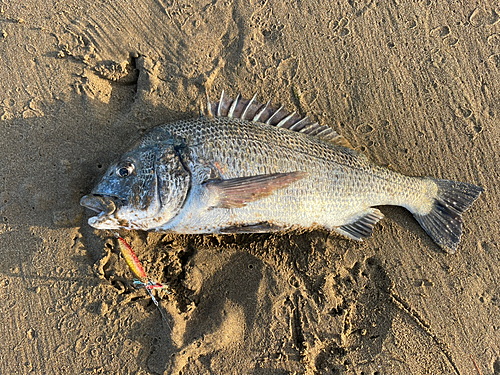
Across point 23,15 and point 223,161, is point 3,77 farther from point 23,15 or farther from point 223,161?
point 223,161

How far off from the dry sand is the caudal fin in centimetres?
14

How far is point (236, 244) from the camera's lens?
3322mm

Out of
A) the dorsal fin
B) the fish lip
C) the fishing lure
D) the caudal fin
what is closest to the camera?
the fish lip

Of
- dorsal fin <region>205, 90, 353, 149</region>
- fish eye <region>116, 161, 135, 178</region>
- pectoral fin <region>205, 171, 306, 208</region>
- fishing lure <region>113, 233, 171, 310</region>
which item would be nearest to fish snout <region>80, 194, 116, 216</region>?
fish eye <region>116, 161, 135, 178</region>

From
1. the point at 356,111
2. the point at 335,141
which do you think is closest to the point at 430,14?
the point at 356,111

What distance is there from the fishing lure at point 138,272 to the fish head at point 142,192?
0.42 m

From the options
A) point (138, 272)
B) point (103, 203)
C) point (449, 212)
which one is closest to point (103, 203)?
point (103, 203)

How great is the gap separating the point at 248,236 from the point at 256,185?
88 centimetres

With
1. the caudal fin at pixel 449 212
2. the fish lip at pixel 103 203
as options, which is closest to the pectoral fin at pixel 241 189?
the fish lip at pixel 103 203

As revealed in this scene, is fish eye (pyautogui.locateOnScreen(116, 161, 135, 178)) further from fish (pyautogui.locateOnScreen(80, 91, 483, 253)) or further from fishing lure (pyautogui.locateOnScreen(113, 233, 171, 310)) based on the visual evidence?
fishing lure (pyautogui.locateOnScreen(113, 233, 171, 310))

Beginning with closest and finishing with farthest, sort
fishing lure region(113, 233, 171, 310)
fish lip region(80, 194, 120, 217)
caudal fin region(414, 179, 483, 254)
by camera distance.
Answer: fish lip region(80, 194, 120, 217) → fishing lure region(113, 233, 171, 310) → caudal fin region(414, 179, 483, 254)

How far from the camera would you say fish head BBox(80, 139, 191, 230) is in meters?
2.68

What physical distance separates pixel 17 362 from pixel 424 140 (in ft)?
17.2

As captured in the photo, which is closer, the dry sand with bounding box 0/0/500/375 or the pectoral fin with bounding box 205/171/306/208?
the pectoral fin with bounding box 205/171/306/208
